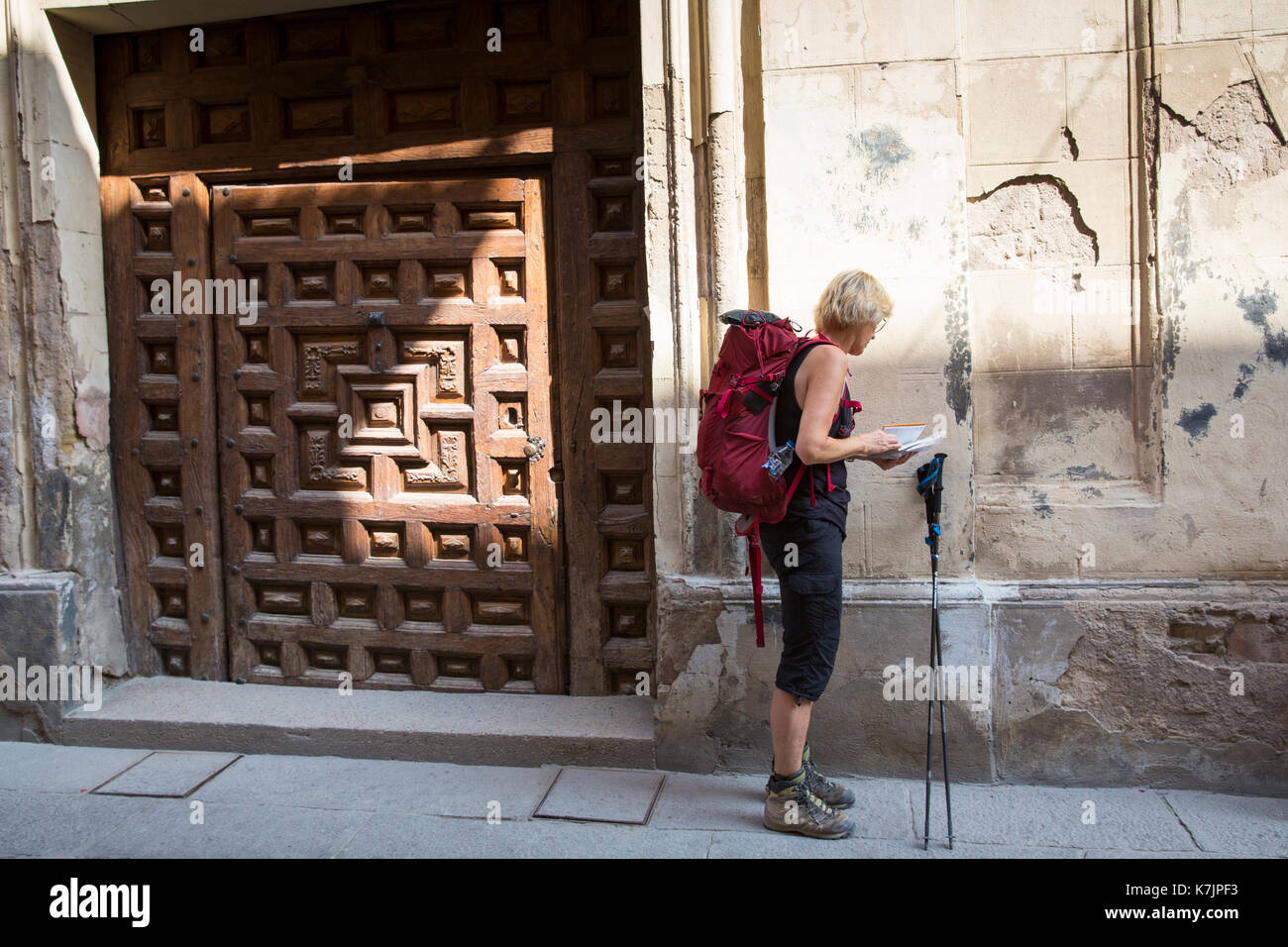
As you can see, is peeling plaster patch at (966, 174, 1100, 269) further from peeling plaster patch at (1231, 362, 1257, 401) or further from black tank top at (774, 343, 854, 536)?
black tank top at (774, 343, 854, 536)

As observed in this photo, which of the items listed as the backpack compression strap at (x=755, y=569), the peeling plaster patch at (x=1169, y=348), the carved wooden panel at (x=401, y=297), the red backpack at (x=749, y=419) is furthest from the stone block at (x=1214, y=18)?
the backpack compression strap at (x=755, y=569)

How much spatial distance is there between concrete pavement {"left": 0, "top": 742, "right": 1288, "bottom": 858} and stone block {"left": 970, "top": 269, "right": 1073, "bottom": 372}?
171cm

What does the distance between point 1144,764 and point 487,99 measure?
13.0ft

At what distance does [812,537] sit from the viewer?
348 cm

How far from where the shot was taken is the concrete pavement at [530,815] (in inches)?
139

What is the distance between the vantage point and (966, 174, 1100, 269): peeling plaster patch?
399 cm

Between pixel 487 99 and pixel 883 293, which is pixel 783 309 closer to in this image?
pixel 883 293

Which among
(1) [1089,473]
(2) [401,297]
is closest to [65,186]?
(2) [401,297]

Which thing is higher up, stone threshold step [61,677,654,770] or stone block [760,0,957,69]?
stone block [760,0,957,69]

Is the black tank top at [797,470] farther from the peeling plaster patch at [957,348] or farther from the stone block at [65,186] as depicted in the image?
the stone block at [65,186]

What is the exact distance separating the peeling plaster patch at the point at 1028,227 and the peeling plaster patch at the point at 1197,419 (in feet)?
2.30

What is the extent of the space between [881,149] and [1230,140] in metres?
1.33

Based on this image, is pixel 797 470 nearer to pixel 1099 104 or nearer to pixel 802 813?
pixel 802 813

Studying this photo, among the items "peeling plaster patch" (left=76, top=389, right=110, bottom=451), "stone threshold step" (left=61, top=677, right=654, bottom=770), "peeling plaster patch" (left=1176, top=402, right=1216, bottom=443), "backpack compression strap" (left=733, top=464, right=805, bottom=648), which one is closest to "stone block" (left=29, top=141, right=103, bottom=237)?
"peeling plaster patch" (left=76, top=389, right=110, bottom=451)
